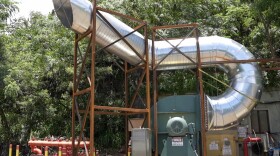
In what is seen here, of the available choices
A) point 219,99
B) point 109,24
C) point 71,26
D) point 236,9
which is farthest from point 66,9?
point 236,9

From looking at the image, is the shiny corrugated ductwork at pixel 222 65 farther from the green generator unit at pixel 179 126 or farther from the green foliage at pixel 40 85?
the green foliage at pixel 40 85

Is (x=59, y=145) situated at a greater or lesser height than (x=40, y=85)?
lesser

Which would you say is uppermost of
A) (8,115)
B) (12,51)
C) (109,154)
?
(12,51)

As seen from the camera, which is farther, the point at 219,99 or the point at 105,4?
the point at 105,4

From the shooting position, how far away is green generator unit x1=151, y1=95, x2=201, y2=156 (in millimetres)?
8758

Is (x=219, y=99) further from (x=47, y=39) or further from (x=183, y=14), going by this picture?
(x=47, y=39)

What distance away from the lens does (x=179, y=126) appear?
29.0 ft

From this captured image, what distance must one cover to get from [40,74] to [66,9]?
25.2 feet

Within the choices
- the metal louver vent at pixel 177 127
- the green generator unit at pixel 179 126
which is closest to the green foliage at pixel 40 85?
the green generator unit at pixel 179 126

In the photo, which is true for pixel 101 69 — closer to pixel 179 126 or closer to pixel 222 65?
pixel 222 65

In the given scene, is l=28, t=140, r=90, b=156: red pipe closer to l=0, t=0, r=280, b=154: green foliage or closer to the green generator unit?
the green generator unit

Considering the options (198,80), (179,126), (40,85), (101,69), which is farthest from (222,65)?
(40,85)

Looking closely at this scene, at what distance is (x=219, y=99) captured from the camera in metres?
9.62

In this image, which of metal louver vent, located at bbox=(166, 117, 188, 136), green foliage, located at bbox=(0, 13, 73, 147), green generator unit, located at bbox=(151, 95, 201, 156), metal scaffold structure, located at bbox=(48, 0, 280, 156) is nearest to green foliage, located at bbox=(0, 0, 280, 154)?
green foliage, located at bbox=(0, 13, 73, 147)
